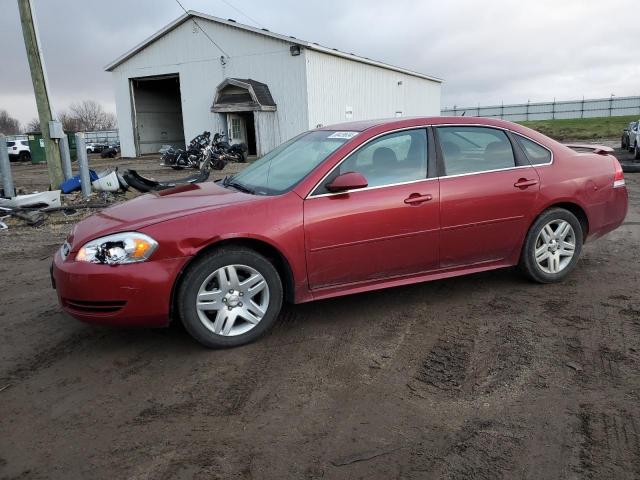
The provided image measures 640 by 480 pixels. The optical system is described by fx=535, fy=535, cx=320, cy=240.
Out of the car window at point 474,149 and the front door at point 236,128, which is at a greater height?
the front door at point 236,128

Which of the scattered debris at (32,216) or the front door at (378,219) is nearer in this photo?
the front door at (378,219)

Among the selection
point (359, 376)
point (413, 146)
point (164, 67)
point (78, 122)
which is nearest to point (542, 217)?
point (413, 146)

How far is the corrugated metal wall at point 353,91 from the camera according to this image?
Answer: 81.4ft

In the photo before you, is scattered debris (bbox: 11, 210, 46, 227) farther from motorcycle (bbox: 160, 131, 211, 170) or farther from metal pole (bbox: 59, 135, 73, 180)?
A: motorcycle (bbox: 160, 131, 211, 170)

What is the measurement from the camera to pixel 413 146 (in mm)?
4570

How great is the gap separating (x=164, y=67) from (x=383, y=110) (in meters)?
→ 12.3

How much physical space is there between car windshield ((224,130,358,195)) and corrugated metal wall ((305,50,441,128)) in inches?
670

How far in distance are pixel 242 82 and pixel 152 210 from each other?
71.8 ft

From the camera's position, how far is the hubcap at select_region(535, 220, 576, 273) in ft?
16.4

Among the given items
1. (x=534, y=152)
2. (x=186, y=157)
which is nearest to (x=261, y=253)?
(x=534, y=152)

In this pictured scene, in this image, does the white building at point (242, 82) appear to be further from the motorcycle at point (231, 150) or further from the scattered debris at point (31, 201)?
the scattered debris at point (31, 201)

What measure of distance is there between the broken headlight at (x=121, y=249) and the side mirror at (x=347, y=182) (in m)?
1.36

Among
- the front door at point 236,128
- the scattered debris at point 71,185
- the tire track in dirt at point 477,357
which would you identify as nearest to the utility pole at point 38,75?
the scattered debris at point 71,185

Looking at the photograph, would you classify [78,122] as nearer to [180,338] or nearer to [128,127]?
[128,127]
